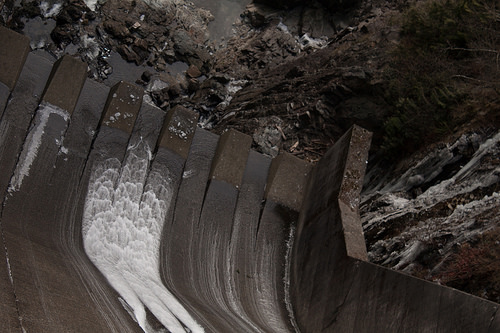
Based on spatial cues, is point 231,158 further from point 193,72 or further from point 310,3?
point 310,3

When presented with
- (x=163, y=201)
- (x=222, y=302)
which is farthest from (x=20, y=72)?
(x=222, y=302)

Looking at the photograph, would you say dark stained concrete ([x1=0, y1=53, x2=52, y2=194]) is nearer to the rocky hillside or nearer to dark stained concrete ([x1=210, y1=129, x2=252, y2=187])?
dark stained concrete ([x1=210, y1=129, x2=252, y2=187])

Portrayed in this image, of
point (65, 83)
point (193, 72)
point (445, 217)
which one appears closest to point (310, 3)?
point (193, 72)

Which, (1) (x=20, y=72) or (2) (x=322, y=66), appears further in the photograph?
(2) (x=322, y=66)

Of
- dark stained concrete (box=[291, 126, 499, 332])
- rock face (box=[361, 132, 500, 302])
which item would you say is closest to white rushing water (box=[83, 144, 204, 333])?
dark stained concrete (box=[291, 126, 499, 332])

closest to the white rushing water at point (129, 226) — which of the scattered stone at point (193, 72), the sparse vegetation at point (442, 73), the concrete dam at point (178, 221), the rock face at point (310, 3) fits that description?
the concrete dam at point (178, 221)

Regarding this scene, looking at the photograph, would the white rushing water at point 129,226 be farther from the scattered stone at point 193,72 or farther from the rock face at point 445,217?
the scattered stone at point 193,72

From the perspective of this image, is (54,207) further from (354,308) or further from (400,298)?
(400,298)
